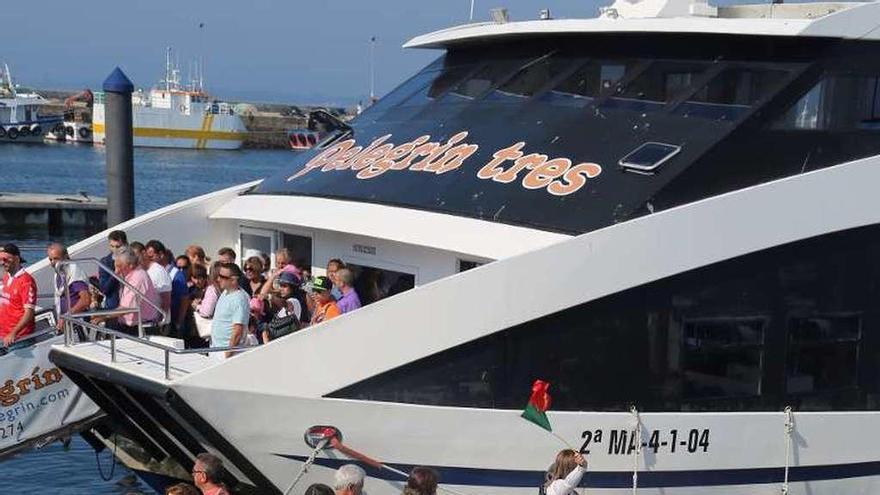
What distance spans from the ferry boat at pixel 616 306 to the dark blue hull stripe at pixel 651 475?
0.05ft

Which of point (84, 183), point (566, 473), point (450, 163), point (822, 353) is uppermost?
point (450, 163)

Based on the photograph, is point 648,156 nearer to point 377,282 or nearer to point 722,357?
point 722,357

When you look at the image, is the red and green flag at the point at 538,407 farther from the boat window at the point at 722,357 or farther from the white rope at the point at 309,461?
the white rope at the point at 309,461

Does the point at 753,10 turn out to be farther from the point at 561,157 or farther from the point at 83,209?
the point at 83,209

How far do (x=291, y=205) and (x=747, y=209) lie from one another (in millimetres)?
3652

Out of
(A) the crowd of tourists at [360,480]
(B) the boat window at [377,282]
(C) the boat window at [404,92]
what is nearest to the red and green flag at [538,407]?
(A) the crowd of tourists at [360,480]

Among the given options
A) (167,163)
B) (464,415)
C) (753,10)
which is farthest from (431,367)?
(167,163)

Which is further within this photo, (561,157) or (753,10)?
(753,10)

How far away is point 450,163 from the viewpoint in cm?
867

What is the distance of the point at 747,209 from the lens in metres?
7.18

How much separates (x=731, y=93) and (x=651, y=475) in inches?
98.4

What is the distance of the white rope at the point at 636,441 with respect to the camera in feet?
23.7

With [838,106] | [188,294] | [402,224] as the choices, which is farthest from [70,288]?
[838,106]

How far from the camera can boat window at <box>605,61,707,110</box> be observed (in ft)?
27.3
